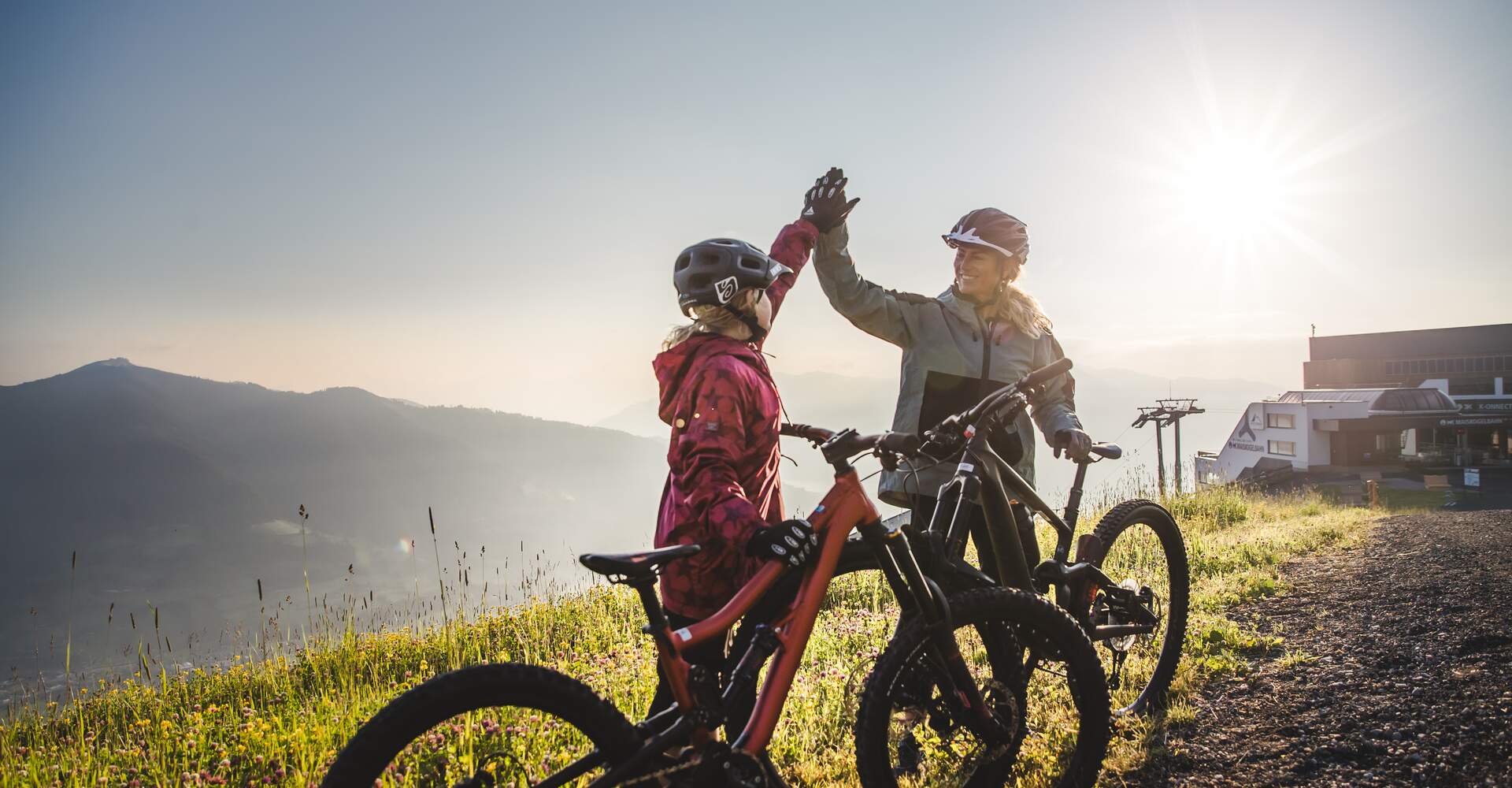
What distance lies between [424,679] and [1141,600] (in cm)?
544

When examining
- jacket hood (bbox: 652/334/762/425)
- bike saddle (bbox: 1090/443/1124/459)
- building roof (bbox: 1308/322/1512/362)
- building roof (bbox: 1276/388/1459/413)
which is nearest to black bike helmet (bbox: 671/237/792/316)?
jacket hood (bbox: 652/334/762/425)

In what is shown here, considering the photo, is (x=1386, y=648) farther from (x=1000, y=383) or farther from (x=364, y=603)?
(x=364, y=603)

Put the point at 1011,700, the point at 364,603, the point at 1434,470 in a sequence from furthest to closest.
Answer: the point at 1434,470, the point at 364,603, the point at 1011,700

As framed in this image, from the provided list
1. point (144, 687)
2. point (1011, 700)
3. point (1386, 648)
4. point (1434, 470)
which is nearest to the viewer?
point (1011, 700)

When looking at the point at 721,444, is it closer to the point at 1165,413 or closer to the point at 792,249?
the point at 792,249

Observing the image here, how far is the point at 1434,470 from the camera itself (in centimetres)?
4278

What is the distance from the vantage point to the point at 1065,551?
12.8 feet

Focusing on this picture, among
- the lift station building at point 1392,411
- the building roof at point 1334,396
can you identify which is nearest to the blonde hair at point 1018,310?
the lift station building at point 1392,411

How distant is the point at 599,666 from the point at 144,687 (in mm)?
4077

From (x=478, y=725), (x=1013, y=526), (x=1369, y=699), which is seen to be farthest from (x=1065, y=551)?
(x=478, y=725)

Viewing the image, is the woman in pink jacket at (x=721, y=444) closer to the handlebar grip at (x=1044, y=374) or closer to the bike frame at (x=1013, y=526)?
the bike frame at (x=1013, y=526)

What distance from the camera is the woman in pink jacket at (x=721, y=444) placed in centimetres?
239

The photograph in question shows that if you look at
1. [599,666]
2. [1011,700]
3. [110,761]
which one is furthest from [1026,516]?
[110,761]

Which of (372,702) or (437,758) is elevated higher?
(437,758)
